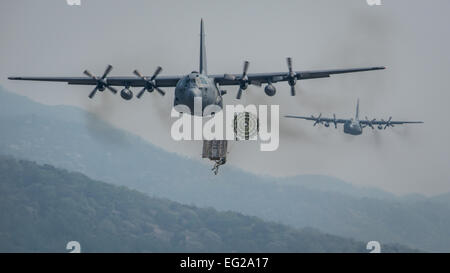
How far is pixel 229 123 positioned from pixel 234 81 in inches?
306

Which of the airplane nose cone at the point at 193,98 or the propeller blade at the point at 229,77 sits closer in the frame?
the airplane nose cone at the point at 193,98

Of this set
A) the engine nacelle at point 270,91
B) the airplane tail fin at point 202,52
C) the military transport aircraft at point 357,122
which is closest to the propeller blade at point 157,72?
the airplane tail fin at point 202,52

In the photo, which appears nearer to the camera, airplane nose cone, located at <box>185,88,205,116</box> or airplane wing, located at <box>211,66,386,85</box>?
airplane nose cone, located at <box>185,88,205,116</box>

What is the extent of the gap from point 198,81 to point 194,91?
1.50 meters

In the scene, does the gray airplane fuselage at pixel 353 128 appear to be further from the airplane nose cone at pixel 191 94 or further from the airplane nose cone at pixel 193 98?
the airplane nose cone at pixel 191 94

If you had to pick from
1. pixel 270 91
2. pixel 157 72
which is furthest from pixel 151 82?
pixel 270 91

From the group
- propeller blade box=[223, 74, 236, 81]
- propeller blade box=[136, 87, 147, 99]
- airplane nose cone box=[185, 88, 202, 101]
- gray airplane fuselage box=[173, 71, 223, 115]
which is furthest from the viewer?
propeller blade box=[136, 87, 147, 99]

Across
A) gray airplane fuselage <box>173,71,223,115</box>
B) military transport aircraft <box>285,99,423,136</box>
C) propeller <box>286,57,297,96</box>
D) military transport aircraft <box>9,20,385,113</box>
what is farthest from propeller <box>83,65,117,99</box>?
military transport aircraft <box>285,99,423,136</box>

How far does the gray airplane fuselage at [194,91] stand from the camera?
80.3 metres

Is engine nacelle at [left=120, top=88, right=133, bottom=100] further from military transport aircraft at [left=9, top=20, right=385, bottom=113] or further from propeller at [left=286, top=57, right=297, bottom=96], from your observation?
propeller at [left=286, top=57, right=297, bottom=96]

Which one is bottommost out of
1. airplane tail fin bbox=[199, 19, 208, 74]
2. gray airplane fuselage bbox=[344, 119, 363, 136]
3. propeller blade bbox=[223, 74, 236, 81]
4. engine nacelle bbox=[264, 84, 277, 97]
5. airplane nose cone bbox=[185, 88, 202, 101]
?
gray airplane fuselage bbox=[344, 119, 363, 136]

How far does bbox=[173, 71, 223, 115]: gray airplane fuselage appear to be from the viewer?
3162 inches

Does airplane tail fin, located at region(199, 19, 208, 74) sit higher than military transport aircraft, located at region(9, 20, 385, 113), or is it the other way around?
airplane tail fin, located at region(199, 19, 208, 74)
